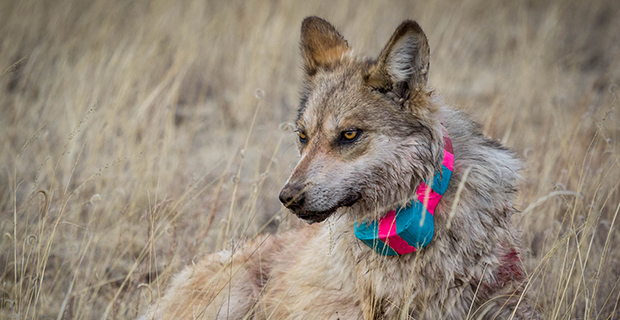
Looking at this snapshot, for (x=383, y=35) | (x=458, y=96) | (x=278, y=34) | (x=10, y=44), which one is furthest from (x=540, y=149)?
(x=10, y=44)

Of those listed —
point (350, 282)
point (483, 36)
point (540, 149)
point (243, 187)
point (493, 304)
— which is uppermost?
point (483, 36)

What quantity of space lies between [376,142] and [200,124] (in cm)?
360

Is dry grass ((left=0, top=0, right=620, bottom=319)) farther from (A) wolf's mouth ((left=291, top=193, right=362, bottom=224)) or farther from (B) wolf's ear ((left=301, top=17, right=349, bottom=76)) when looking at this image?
(A) wolf's mouth ((left=291, top=193, right=362, bottom=224))

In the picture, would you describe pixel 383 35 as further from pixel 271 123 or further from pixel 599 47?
pixel 599 47

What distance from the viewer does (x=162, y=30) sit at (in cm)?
631

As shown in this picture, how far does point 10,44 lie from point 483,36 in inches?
324

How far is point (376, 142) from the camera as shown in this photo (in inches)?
87.0

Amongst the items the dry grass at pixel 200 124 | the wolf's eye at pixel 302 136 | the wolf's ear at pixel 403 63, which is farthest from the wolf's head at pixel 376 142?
the dry grass at pixel 200 124

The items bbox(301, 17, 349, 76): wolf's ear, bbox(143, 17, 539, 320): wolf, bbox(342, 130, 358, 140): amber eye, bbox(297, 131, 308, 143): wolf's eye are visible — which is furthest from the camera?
bbox(301, 17, 349, 76): wolf's ear

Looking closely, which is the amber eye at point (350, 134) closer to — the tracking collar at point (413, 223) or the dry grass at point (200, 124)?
the tracking collar at point (413, 223)

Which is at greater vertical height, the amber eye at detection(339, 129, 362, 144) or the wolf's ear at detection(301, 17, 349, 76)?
the wolf's ear at detection(301, 17, 349, 76)

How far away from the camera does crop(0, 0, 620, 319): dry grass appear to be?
10.4 ft

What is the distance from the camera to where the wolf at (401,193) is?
2.15 metres

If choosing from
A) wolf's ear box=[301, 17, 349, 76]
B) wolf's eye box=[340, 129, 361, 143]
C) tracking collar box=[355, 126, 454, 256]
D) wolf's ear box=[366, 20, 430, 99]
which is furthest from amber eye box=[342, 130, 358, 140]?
wolf's ear box=[301, 17, 349, 76]
